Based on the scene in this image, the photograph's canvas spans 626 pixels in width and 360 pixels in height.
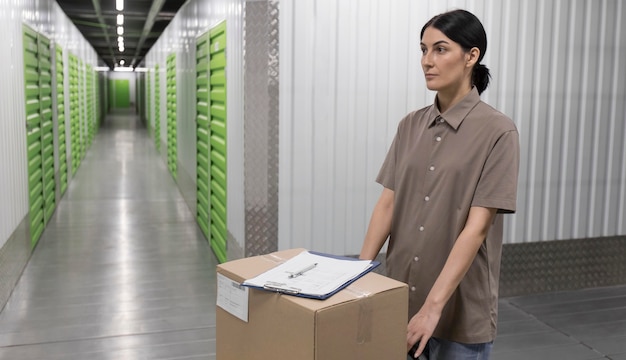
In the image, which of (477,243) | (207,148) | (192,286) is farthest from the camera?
(207,148)

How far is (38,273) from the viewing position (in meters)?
5.24

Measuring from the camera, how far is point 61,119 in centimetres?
900

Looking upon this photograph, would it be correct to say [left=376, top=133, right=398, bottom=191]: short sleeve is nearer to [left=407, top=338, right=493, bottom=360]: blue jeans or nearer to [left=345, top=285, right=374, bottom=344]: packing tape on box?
[left=407, top=338, right=493, bottom=360]: blue jeans

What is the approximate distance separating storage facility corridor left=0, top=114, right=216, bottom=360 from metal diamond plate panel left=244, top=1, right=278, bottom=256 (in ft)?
2.35

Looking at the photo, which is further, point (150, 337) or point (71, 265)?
point (71, 265)

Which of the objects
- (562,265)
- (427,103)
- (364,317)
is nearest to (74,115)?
(427,103)

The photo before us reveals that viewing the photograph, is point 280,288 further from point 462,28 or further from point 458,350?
point 462,28

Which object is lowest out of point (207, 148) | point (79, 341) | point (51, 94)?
point (79, 341)

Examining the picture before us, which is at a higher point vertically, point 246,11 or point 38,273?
point 246,11

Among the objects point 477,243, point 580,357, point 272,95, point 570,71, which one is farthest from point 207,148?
point 477,243

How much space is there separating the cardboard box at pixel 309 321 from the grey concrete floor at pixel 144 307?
7.17 feet

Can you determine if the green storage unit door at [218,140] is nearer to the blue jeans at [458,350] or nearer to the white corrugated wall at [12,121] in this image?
the white corrugated wall at [12,121]

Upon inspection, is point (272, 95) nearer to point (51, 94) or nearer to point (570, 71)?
point (570, 71)

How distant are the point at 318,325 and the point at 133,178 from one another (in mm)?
10191
